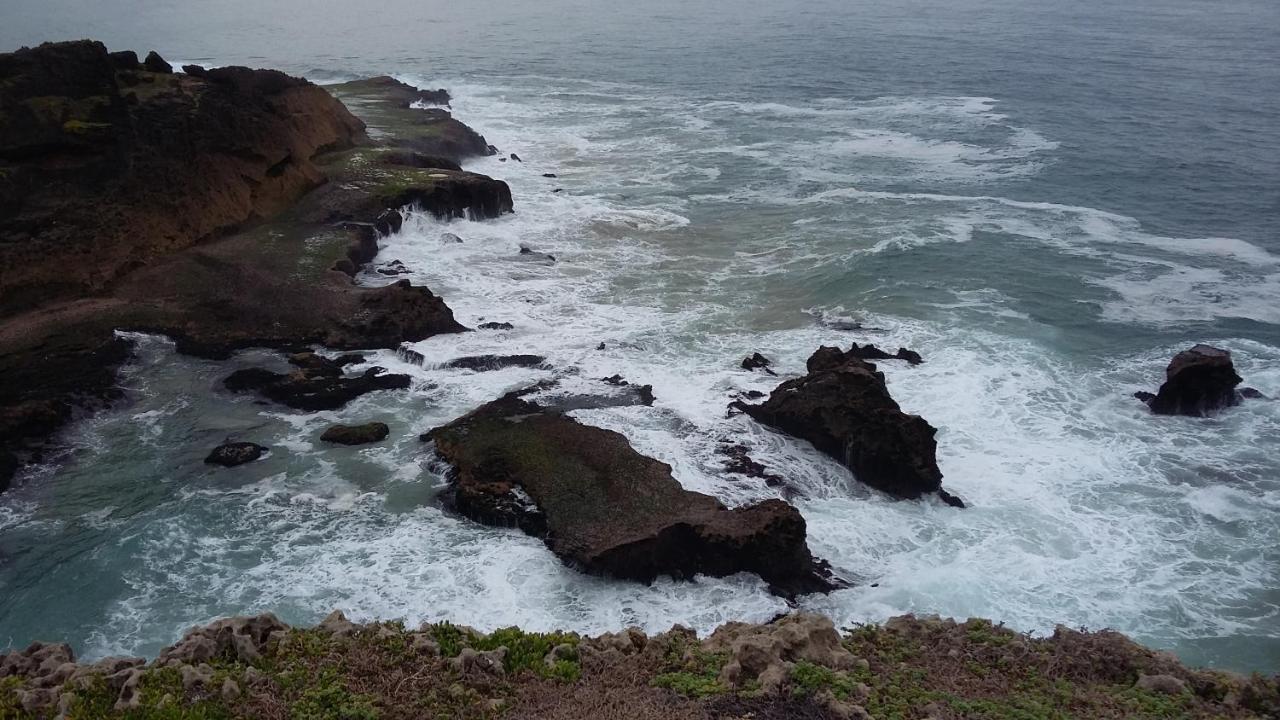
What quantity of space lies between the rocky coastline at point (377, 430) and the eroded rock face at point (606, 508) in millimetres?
66

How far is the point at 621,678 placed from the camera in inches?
545

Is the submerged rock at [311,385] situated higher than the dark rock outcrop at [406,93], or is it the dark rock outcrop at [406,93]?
the dark rock outcrop at [406,93]

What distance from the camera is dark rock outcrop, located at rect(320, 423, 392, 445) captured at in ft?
82.9

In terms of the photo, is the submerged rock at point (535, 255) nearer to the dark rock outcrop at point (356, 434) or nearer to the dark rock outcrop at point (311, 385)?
the dark rock outcrop at point (311, 385)

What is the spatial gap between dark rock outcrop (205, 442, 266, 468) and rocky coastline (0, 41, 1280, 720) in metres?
0.08

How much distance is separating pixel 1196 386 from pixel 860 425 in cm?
1171

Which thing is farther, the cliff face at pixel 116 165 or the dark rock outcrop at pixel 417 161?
the dark rock outcrop at pixel 417 161

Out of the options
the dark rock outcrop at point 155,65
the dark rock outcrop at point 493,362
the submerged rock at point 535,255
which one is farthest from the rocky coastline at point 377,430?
the submerged rock at point 535,255

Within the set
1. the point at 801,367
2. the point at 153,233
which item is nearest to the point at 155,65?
the point at 153,233

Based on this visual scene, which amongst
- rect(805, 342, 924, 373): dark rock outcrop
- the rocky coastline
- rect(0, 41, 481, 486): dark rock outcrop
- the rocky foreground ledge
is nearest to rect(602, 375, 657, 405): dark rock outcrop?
the rocky coastline

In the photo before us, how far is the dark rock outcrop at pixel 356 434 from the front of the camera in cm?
2527

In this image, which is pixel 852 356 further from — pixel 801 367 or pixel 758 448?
pixel 758 448

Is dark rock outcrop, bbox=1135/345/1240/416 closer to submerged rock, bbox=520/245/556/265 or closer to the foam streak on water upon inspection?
the foam streak on water

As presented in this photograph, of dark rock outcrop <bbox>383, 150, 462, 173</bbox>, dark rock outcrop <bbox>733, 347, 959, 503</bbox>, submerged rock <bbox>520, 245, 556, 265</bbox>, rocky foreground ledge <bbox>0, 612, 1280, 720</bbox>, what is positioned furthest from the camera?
dark rock outcrop <bbox>383, 150, 462, 173</bbox>
